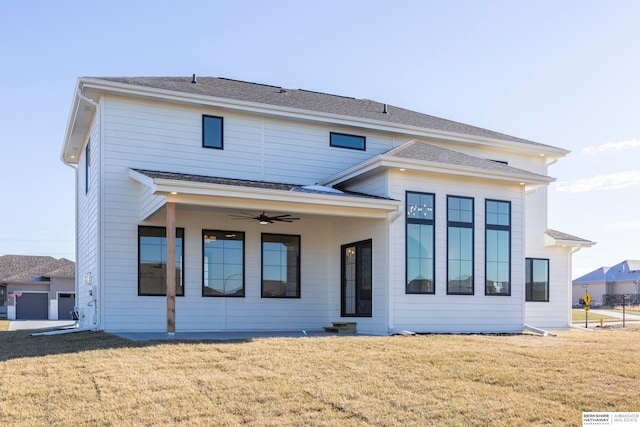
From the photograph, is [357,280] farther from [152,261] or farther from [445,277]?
[152,261]

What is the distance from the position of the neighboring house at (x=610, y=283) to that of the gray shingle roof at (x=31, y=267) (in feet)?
130

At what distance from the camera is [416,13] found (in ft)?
44.0

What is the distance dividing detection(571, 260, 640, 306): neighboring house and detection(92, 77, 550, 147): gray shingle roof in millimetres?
36651

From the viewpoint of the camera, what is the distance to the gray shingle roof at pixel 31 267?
35334 millimetres

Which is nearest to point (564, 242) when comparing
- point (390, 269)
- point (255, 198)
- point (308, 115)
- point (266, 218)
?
point (390, 269)

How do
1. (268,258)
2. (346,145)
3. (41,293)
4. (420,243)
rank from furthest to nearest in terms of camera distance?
(41,293)
(346,145)
(268,258)
(420,243)

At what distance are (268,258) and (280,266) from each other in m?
0.38

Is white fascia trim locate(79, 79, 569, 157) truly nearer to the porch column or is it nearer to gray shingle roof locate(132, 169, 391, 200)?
gray shingle roof locate(132, 169, 391, 200)

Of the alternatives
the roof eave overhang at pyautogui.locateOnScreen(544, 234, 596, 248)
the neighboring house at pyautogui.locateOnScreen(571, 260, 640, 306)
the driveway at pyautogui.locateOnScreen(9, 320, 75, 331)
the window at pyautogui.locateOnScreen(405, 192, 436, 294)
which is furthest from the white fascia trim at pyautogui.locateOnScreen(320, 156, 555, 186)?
the neighboring house at pyautogui.locateOnScreen(571, 260, 640, 306)

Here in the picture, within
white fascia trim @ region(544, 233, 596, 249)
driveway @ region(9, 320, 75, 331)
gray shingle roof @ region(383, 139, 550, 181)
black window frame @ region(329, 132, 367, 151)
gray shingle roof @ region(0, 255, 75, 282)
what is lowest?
driveway @ region(9, 320, 75, 331)

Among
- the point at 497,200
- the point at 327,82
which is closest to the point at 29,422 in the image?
the point at 497,200

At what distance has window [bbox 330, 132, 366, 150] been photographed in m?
16.0

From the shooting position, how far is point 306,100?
55.4 feet

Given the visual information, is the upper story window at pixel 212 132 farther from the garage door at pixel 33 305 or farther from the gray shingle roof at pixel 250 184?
the garage door at pixel 33 305
